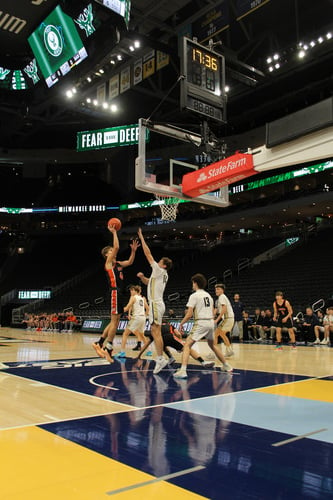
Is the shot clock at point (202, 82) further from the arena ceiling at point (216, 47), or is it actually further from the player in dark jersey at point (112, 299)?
the player in dark jersey at point (112, 299)

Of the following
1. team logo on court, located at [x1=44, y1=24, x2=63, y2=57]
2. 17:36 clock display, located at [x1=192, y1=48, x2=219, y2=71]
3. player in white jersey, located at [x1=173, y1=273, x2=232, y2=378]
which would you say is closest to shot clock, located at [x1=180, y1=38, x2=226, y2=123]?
17:36 clock display, located at [x1=192, y1=48, x2=219, y2=71]

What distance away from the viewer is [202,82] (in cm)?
797

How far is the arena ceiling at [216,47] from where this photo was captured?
13878 mm

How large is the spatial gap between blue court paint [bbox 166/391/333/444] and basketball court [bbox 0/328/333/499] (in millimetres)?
10

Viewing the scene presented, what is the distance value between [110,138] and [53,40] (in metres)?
8.97

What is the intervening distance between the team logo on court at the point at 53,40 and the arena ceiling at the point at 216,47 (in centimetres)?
54

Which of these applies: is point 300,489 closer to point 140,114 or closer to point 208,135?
point 208,135

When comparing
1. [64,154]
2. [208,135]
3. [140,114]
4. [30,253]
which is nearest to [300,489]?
[208,135]

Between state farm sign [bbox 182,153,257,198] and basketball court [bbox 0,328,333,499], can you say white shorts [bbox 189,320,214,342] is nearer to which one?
basketball court [bbox 0,328,333,499]

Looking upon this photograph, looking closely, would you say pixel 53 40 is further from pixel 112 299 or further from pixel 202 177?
pixel 112 299

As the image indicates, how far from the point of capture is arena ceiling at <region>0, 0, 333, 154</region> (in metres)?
13.9

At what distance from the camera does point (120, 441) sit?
10.2 ft

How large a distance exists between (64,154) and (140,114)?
9.75 m

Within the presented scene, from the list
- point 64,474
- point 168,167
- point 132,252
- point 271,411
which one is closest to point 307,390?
point 271,411
